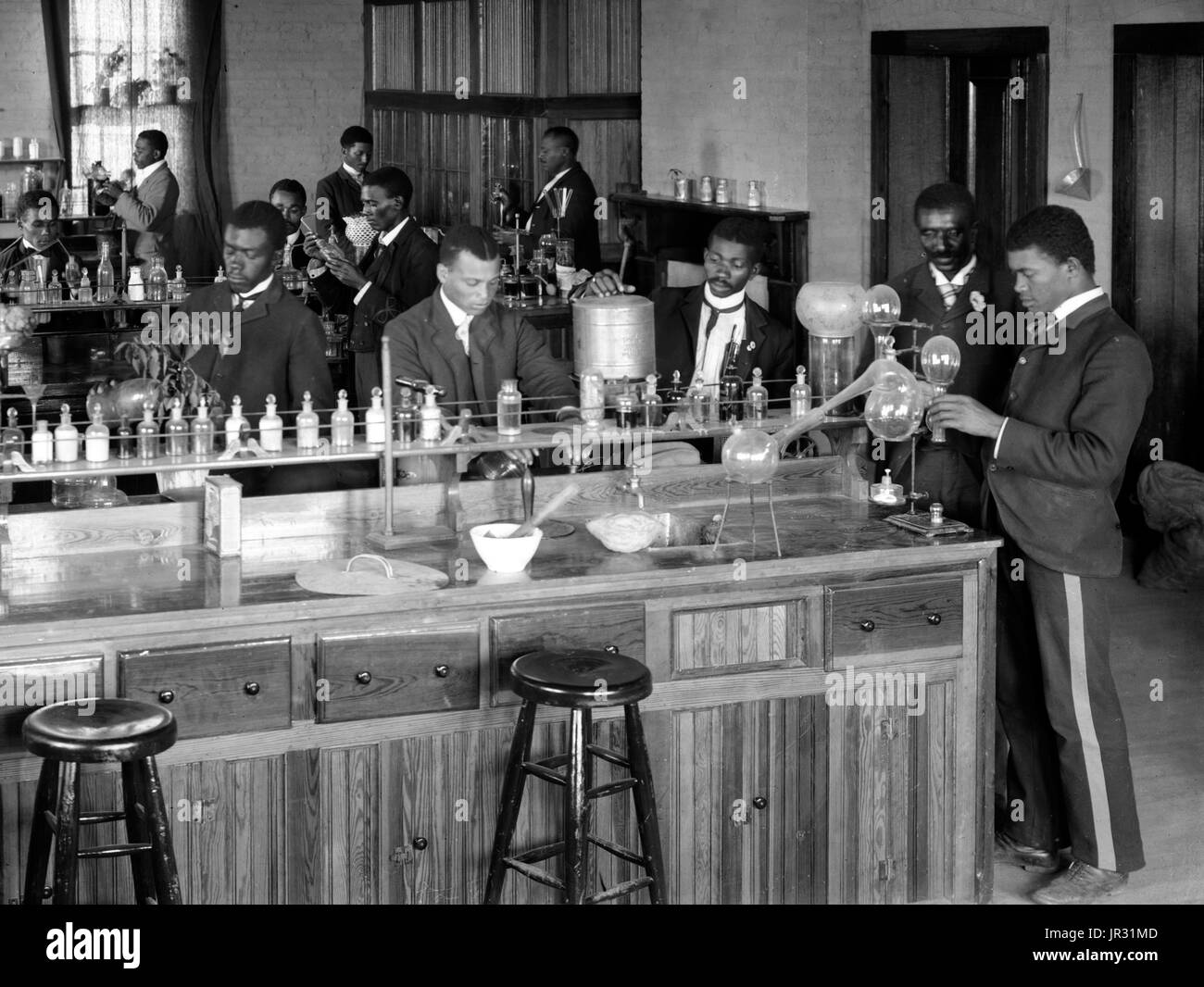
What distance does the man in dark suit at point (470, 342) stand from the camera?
5.39 metres

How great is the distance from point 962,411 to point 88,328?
4955 mm

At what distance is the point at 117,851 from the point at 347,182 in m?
7.48

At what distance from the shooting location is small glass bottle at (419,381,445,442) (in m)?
4.78

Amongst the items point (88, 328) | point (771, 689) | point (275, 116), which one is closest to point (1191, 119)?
point (771, 689)

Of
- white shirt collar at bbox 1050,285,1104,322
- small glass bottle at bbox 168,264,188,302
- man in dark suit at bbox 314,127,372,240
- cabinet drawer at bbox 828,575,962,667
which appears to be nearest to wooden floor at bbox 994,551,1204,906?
cabinet drawer at bbox 828,575,962,667

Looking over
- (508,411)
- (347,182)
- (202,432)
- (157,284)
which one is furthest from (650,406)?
(347,182)

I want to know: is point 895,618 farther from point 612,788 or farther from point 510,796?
point 510,796

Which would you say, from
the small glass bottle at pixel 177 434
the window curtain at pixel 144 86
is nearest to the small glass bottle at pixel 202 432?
the small glass bottle at pixel 177 434

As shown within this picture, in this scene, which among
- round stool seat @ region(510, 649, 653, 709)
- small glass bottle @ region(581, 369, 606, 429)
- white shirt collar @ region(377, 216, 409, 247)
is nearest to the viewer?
round stool seat @ region(510, 649, 653, 709)

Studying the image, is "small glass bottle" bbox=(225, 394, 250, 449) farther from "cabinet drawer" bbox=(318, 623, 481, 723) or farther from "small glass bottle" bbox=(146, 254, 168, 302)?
"small glass bottle" bbox=(146, 254, 168, 302)

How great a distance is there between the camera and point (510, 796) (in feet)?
13.7

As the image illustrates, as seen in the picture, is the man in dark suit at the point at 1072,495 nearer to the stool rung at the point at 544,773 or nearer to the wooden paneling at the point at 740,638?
the wooden paneling at the point at 740,638

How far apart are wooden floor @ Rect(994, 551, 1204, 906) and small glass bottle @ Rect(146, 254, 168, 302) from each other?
178 inches

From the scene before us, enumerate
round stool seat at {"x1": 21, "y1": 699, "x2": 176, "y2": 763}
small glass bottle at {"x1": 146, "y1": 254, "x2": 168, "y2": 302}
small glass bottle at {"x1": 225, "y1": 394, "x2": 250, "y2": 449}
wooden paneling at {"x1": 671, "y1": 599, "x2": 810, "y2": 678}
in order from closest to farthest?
round stool seat at {"x1": 21, "y1": 699, "x2": 176, "y2": 763} < wooden paneling at {"x1": 671, "y1": 599, "x2": 810, "y2": 678} < small glass bottle at {"x1": 225, "y1": 394, "x2": 250, "y2": 449} < small glass bottle at {"x1": 146, "y1": 254, "x2": 168, "y2": 302}
